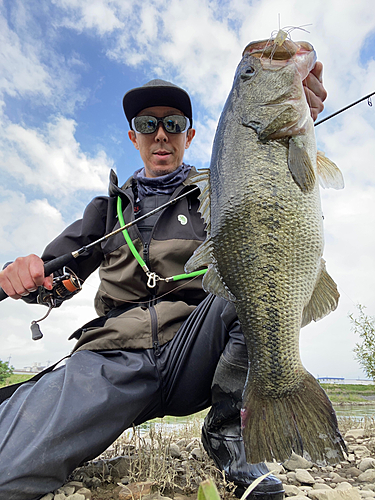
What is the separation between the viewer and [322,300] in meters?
2.36

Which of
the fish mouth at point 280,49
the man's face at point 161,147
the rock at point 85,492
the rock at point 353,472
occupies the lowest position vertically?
the rock at point 353,472

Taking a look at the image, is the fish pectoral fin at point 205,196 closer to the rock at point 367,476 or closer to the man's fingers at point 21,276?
the man's fingers at point 21,276

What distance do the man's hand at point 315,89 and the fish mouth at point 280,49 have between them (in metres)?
0.29

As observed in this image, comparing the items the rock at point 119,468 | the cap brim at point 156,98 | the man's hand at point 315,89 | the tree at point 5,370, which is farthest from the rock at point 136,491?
the tree at point 5,370

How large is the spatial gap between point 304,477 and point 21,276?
10.1 feet

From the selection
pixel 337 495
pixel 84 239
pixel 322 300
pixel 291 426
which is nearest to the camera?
pixel 291 426

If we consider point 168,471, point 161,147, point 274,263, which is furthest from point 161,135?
point 168,471

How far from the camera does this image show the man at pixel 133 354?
2.70 metres

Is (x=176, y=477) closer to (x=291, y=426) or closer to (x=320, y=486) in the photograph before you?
(x=320, y=486)

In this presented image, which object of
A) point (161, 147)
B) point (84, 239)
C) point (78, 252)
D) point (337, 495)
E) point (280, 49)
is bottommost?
point (337, 495)

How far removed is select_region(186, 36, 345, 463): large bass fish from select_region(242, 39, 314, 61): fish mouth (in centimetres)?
35

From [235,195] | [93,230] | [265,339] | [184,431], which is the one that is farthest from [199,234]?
[184,431]

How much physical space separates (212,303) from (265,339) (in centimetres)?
101

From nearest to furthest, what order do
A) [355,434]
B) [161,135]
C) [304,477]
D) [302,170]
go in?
[302,170]
[304,477]
[161,135]
[355,434]
